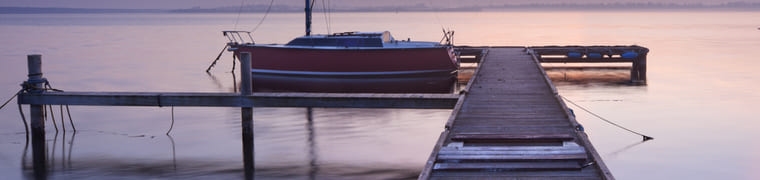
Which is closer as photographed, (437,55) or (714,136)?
(714,136)

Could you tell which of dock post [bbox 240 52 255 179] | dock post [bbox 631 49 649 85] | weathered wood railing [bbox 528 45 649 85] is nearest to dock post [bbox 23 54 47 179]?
dock post [bbox 240 52 255 179]

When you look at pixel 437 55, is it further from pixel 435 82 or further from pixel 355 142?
pixel 355 142

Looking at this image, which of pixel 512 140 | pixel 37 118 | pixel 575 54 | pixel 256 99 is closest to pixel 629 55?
pixel 575 54

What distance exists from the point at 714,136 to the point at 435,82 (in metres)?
12.5

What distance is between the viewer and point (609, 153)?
1670 centimetres

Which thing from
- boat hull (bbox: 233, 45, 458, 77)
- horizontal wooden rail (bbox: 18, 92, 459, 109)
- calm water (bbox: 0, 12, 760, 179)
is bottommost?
calm water (bbox: 0, 12, 760, 179)

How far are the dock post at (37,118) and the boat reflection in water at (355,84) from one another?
13.0 meters

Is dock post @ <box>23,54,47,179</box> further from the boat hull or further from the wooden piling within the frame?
the wooden piling

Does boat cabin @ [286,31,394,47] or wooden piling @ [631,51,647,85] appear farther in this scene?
wooden piling @ [631,51,647,85]

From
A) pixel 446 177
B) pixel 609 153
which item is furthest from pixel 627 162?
pixel 446 177

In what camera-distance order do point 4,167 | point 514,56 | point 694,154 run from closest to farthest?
1. point 4,167
2. point 694,154
3. point 514,56

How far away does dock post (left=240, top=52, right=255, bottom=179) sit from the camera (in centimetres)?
1574

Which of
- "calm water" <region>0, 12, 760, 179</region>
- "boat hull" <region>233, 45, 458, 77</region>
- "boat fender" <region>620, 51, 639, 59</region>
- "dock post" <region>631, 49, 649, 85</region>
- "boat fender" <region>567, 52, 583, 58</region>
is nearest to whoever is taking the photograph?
"calm water" <region>0, 12, 760, 179</region>

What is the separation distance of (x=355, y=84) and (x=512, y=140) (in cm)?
1875
